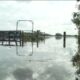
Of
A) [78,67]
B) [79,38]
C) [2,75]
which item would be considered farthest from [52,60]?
[79,38]

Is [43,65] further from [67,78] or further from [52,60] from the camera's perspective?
[67,78]

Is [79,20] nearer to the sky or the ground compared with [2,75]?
nearer to the sky

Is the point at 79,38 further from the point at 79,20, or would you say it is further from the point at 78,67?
the point at 78,67

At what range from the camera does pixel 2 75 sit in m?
13.6

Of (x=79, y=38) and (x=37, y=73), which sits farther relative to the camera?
(x=79, y=38)

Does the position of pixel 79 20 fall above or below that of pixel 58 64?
above

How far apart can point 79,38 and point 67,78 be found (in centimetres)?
1383

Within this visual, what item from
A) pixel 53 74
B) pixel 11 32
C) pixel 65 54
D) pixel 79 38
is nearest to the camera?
pixel 53 74

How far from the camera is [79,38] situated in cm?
2678

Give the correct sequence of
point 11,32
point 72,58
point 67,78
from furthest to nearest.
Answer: point 11,32 < point 72,58 < point 67,78

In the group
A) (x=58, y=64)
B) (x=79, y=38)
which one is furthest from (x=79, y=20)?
(x=58, y=64)

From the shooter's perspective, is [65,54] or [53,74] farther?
[65,54]

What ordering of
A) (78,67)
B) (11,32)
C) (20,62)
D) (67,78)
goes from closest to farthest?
(67,78) → (78,67) → (20,62) → (11,32)

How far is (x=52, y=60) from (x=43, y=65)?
6.22 feet
